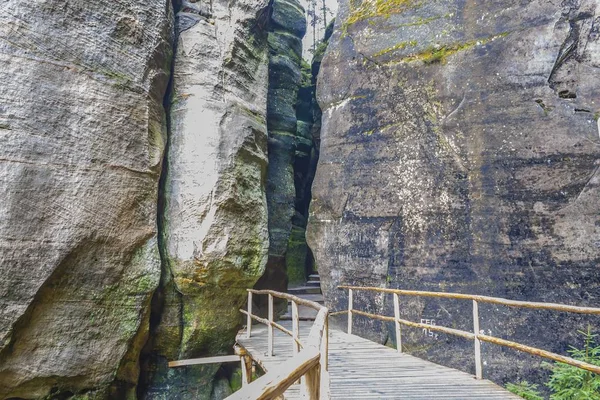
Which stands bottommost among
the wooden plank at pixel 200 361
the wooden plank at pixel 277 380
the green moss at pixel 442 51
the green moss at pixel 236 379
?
the green moss at pixel 236 379

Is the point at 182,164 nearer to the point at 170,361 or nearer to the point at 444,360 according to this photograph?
the point at 170,361

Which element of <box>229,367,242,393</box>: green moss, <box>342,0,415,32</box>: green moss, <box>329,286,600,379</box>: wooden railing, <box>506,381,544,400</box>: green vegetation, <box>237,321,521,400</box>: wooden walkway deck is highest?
<box>342,0,415,32</box>: green moss

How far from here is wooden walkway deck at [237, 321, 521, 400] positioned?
3576 mm

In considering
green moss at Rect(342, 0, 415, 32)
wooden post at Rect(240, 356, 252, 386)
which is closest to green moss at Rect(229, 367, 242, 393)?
wooden post at Rect(240, 356, 252, 386)

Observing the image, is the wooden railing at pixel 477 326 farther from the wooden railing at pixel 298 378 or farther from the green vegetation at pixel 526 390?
the wooden railing at pixel 298 378

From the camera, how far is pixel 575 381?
4227mm

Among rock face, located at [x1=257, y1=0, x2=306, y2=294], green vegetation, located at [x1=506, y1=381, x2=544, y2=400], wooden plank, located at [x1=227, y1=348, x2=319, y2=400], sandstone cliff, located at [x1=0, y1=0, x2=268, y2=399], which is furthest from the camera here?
rock face, located at [x1=257, y1=0, x2=306, y2=294]

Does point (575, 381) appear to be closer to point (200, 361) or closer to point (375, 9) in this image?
point (200, 361)

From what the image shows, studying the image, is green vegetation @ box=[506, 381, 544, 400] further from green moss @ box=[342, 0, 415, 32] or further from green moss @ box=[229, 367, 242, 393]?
green moss @ box=[342, 0, 415, 32]

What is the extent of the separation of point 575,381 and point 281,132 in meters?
8.76

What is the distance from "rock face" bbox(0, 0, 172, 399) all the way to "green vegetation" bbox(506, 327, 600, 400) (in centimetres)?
549

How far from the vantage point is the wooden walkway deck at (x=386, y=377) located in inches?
141

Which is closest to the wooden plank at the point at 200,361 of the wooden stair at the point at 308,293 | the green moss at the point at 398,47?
the wooden stair at the point at 308,293

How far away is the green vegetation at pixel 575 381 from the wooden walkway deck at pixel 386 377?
83cm
